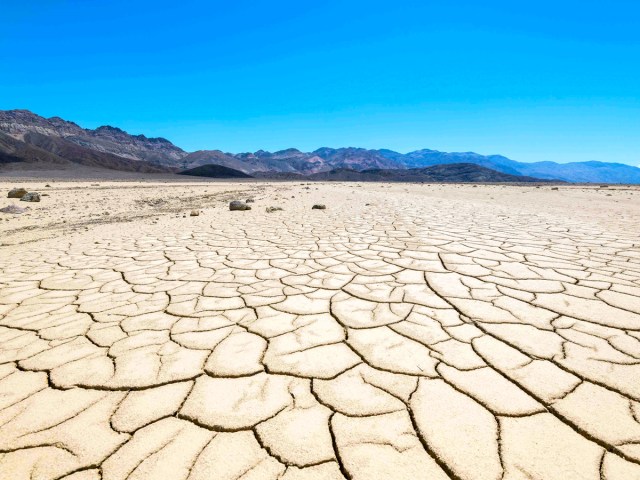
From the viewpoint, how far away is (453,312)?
1794 millimetres

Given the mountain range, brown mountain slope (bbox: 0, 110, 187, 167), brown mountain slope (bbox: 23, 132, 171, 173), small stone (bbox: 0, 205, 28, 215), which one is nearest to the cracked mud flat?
small stone (bbox: 0, 205, 28, 215)

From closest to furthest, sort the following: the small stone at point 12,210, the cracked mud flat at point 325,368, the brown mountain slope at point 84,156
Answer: the cracked mud flat at point 325,368 < the small stone at point 12,210 < the brown mountain slope at point 84,156

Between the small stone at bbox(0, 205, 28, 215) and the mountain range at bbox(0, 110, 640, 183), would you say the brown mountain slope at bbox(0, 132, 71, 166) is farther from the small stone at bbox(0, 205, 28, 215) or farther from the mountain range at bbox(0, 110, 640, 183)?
the small stone at bbox(0, 205, 28, 215)

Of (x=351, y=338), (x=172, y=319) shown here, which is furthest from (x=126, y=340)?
(x=351, y=338)

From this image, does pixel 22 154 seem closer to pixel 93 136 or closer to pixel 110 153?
pixel 110 153

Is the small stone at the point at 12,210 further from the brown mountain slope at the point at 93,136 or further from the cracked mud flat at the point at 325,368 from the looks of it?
the brown mountain slope at the point at 93,136

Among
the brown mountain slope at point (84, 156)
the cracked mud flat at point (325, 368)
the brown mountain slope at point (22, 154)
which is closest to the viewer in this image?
the cracked mud flat at point (325, 368)

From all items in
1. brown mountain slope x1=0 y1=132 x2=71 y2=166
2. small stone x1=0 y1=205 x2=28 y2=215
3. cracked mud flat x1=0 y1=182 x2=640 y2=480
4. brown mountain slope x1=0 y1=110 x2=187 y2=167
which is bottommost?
cracked mud flat x1=0 y1=182 x2=640 y2=480

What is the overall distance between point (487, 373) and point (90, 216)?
22.4 ft

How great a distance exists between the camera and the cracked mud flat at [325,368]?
94 centimetres

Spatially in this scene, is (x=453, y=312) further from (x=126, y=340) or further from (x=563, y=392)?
(x=126, y=340)

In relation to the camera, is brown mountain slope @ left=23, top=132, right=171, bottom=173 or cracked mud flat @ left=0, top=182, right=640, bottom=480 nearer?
cracked mud flat @ left=0, top=182, right=640, bottom=480

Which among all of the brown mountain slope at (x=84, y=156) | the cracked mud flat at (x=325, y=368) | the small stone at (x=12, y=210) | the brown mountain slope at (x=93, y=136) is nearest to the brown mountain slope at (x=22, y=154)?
the brown mountain slope at (x=84, y=156)

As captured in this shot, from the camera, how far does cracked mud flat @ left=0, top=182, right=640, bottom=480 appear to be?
0.94m
